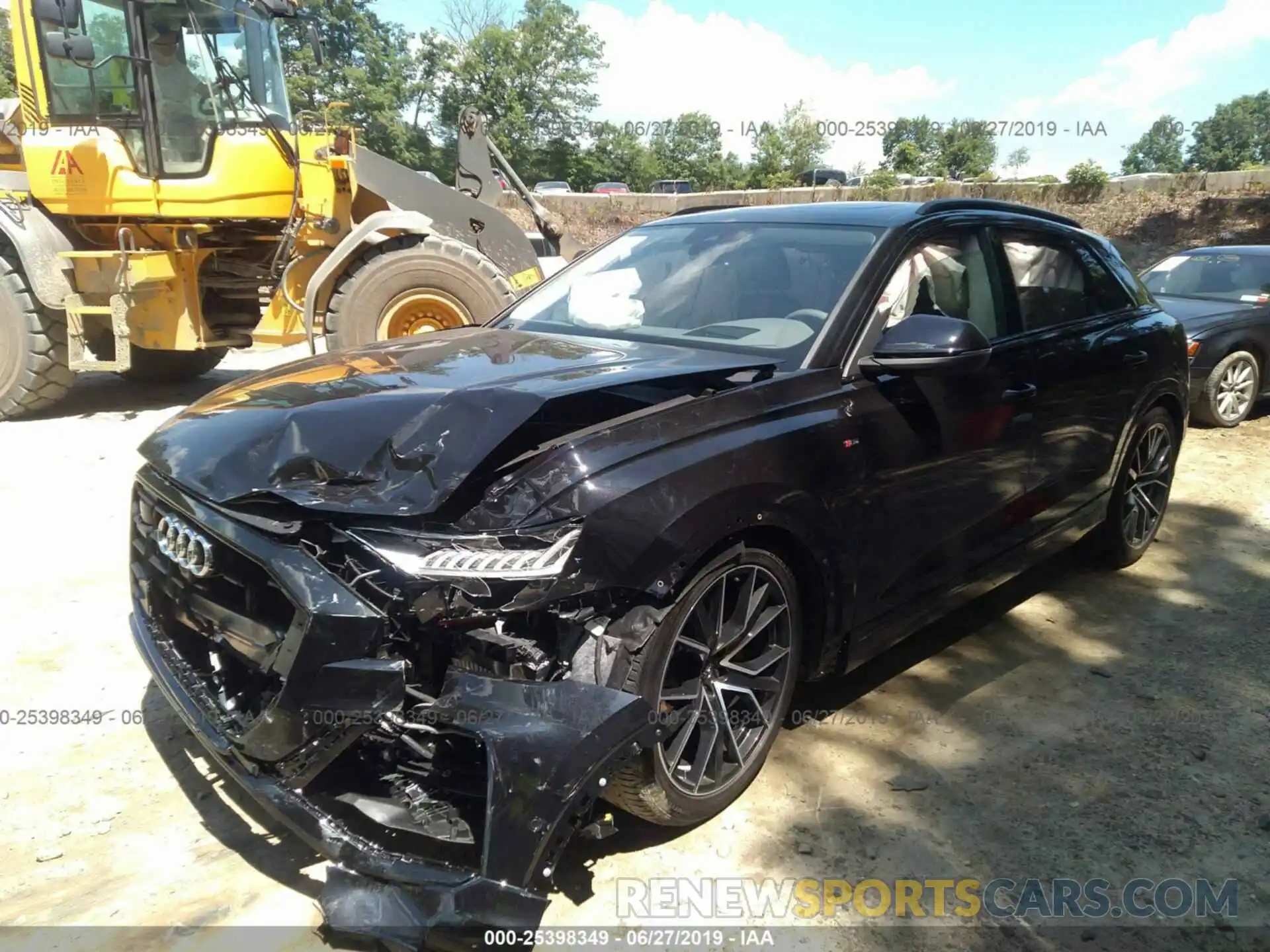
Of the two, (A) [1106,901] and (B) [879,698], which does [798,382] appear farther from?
(A) [1106,901]

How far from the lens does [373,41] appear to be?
45.9 m

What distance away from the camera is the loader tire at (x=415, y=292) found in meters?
7.55

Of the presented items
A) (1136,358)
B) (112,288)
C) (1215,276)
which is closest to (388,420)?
(1136,358)

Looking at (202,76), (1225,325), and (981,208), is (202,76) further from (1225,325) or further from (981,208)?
(1225,325)

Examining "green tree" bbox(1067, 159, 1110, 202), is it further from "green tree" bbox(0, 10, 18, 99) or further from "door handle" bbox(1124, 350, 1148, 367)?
"green tree" bbox(0, 10, 18, 99)

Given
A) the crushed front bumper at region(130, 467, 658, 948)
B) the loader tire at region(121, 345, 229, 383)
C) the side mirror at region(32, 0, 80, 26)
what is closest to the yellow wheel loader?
the side mirror at region(32, 0, 80, 26)

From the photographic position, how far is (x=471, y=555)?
6.99 feet

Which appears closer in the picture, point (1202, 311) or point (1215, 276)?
point (1202, 311)

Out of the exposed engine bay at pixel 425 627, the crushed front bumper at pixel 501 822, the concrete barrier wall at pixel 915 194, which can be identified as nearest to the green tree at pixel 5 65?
the concrete barrier wall at pixel 915 194

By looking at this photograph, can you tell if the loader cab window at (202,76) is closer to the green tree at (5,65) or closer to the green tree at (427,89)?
the green tree at (5,65)

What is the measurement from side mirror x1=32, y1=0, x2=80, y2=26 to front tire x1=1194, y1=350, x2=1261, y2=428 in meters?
9.64

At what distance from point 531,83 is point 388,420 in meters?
53.1

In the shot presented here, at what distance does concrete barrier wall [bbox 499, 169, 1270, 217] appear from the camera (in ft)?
63.2

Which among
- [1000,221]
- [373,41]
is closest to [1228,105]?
[373,41]
